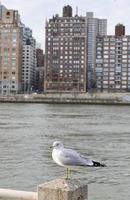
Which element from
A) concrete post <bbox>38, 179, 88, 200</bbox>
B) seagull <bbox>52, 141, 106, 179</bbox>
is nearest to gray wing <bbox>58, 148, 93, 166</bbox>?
seagull <bbox>52, 141, 106, 179</bbox>

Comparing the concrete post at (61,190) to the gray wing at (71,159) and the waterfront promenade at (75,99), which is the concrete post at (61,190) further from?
the waterfront promenade at (75,99)

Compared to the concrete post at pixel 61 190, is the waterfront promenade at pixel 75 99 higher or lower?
lower

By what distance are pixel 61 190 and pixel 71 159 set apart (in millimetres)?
645

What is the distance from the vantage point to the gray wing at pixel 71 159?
23.9ft

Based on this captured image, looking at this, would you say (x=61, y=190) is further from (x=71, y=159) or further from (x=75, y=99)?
(x=75, y=99)

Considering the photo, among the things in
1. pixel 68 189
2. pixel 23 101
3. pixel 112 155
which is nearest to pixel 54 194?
pixel 68 189

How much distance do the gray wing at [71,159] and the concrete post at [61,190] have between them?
15.9 inches

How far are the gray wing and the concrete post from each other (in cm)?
40

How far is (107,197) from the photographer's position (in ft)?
60.3

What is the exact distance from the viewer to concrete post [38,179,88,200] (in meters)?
6.82

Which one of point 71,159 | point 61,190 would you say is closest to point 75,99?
point 71,159

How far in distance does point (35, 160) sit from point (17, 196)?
20.4m

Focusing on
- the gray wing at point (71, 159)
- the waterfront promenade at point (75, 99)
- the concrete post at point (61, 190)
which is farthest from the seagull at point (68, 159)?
the waterfront promenade at point (75, 99)

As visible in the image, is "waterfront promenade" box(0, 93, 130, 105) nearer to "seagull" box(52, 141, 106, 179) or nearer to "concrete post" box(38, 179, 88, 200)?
"seagull" box(52, 141, 106, 179)
